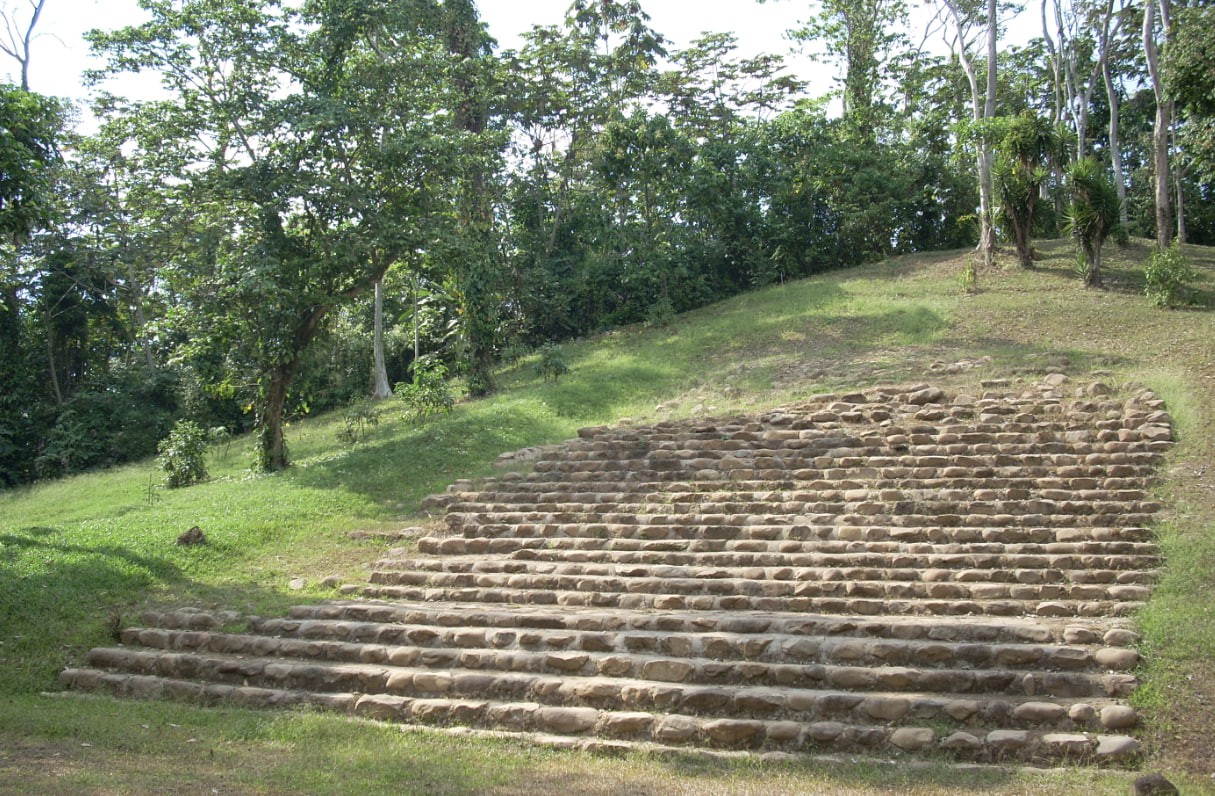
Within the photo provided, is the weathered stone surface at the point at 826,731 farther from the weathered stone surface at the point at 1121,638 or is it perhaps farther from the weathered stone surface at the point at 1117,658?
the weathered stone surface at the point at 1121,638

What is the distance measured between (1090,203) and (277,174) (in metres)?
12.7

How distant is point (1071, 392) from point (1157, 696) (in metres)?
5.76

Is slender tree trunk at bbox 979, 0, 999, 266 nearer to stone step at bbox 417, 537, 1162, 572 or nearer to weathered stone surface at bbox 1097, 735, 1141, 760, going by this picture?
stone step at bbox 417, 537, 1162, 572

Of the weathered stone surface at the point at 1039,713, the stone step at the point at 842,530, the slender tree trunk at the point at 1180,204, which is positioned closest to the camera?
the weathered stone surface at the point at 1039,713

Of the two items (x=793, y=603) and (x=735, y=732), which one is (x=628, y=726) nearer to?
(x=735, y=732)

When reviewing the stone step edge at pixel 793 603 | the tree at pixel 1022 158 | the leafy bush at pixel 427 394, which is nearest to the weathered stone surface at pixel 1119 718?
the stone step edge at pixel 793 603

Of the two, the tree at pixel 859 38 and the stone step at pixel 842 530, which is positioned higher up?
the tree at pixel 859 38

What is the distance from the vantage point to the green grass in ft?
16.9

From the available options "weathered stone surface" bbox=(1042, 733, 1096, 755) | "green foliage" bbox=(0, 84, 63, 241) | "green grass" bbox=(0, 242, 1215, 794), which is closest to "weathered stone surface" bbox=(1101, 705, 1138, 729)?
"green grass" bbox=(0, 242, 1215, 794)

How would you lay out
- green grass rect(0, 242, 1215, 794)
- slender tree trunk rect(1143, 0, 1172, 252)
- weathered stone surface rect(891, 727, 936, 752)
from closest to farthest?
green grass rect(0, 242, 1215, 794), weathered stone surface rect(891, 727, 936, 752), slender tree trunk rect(1143, 0, 1172, 252)

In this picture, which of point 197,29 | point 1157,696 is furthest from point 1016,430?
point 197,29

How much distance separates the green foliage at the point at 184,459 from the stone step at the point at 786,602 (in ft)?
24.5

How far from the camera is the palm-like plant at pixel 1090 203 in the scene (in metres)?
14.8

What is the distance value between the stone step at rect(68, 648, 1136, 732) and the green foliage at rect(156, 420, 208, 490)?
7.05 meters
